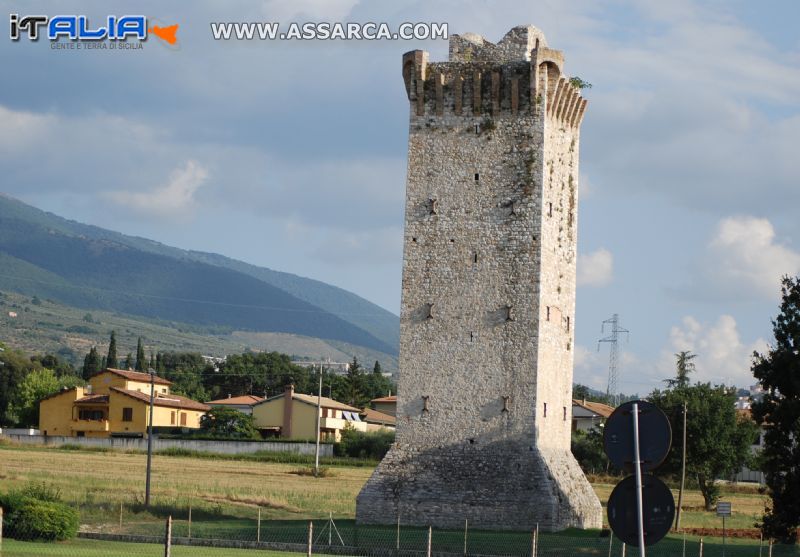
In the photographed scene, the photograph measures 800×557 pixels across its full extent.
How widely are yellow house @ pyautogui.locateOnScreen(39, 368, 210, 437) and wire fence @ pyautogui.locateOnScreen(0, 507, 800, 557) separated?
64.4 metres

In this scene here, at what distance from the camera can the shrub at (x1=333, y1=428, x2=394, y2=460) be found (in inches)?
3337

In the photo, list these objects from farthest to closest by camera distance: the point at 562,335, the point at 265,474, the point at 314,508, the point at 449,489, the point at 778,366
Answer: the point at 265,474 < the point at 314,508 < the point at 562,335 < the point at 449,489 < the point at 778,366

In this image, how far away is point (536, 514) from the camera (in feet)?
129

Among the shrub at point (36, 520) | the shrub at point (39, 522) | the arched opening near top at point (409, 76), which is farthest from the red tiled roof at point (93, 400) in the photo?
the shrub at point (39, 522)

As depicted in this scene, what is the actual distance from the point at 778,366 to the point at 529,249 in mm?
8257

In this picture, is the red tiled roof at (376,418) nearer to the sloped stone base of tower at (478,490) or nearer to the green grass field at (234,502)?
the green grass field at (234,502)

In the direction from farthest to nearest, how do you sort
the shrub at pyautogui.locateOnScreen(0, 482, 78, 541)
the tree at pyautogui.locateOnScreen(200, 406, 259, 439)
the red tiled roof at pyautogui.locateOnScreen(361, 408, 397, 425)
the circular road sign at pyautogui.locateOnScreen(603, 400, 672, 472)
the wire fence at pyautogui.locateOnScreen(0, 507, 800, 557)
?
the red tiled roof at pyautogui.locateOnScreen(361, 408, 397, 425)
the tree at pyautogui.locateOnScreen(200, 406, 259, 439)
the wire fence at pyautogui.locateOnScreen(0, 507, 800, 557)
the shrub at pyautogui.locateOnScreen(0, 482, 78, 541)
the circular road sign at pyautogui.locateOnScreen(603, 400, 672, 472)

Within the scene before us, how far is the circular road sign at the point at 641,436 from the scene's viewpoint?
522 inches

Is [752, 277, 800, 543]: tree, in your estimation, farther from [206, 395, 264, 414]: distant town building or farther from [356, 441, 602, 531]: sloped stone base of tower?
[206, 395, 264, 414]: distant town building

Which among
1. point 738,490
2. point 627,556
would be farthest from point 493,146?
point 738,490

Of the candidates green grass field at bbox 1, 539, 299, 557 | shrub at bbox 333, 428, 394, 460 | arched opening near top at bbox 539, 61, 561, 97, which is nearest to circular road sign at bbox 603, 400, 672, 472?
green grass field at bbox 1, 539, 299, 557

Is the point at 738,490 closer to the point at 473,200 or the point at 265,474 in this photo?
the point at 265,474

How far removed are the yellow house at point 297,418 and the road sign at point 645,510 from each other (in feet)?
305

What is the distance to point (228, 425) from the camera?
100m
